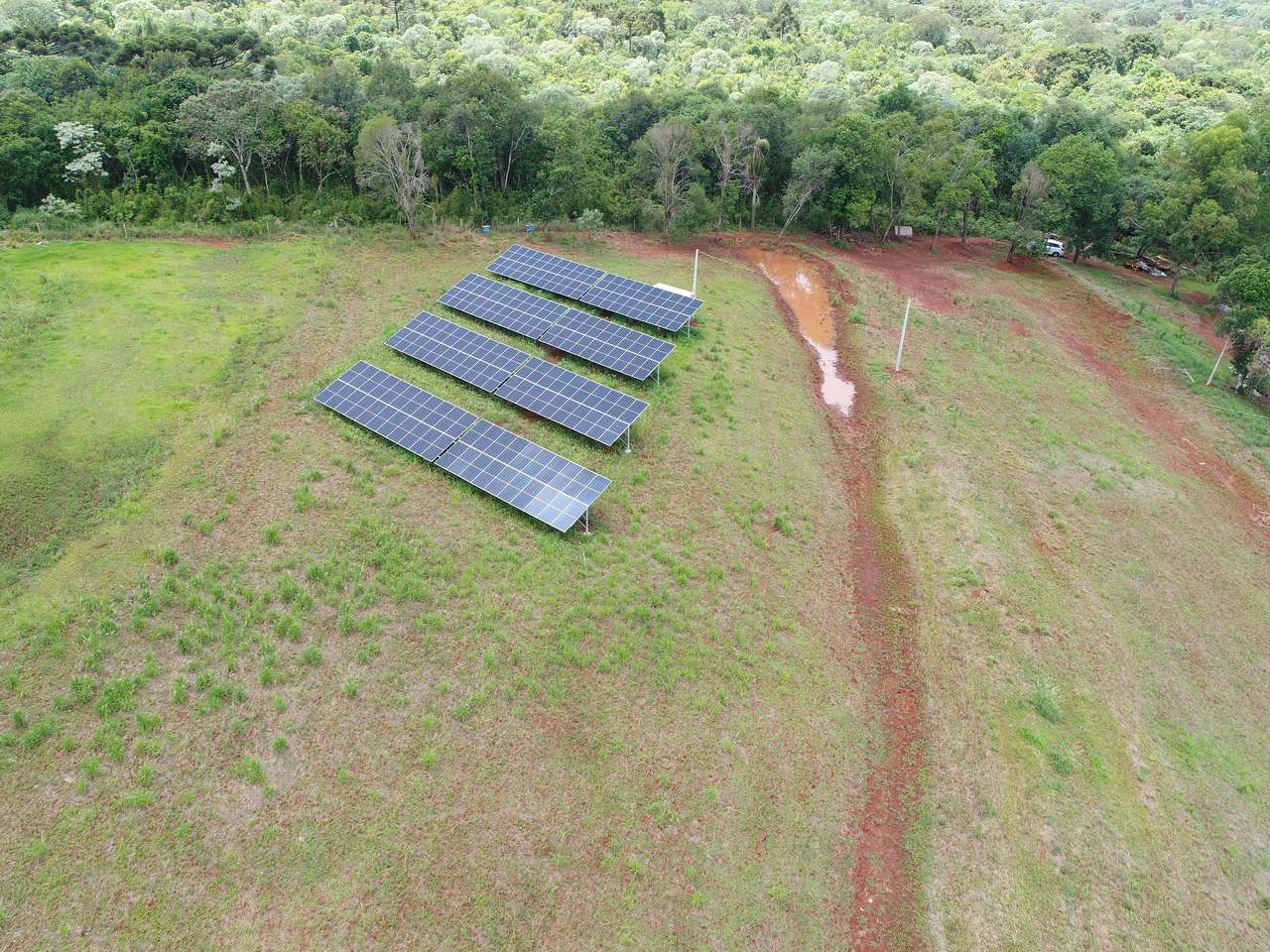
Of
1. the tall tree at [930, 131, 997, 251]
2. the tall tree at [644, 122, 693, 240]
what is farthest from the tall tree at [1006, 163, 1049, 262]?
the tall tree at [644, 122, 693, 240]

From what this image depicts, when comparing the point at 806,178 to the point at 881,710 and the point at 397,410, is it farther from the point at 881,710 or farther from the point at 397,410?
the point at 881,710

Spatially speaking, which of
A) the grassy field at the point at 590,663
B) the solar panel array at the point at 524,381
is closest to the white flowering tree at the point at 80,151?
the grassy field at the point at 590,663

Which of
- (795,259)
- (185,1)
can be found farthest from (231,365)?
(185,1)

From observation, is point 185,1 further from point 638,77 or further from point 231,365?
point 231,365

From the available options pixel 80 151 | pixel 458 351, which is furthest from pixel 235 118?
pixel 458 351

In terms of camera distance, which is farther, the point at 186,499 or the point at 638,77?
the point at 638,77

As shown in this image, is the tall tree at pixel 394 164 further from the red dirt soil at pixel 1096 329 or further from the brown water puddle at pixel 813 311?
the red dirt soil at pixel 1096 329

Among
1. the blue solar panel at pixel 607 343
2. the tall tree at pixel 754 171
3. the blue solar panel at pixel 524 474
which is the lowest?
the blue solar panel at pixel 524 474
